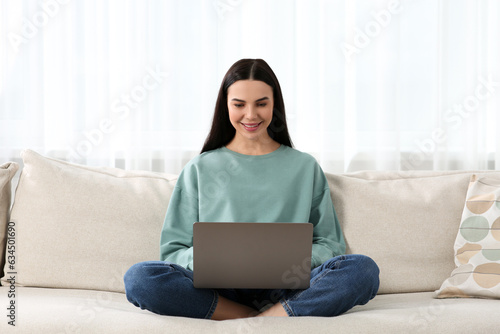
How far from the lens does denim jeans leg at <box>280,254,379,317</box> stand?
4.38 feet

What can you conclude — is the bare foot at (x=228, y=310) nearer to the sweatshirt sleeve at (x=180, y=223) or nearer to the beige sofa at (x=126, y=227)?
the sweatshirt sleeve at (x=180, y=223)

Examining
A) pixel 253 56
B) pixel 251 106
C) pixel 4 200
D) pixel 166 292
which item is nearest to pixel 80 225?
pixel 4 200

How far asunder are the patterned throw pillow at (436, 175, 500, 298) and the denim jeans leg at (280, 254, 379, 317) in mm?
405

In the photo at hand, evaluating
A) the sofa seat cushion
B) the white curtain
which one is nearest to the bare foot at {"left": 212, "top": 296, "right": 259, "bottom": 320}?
the sofa seat cushion

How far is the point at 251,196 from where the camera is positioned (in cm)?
172

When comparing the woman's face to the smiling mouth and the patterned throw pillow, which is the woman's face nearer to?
the smiling mouth

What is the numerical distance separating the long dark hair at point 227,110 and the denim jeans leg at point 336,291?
2.04 feet

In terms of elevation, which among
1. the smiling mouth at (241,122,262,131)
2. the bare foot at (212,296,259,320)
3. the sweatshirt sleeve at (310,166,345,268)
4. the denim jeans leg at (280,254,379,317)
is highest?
the smiling mouth at (241,122,262,131)

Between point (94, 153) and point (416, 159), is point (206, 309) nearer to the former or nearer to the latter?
point (94, 153)

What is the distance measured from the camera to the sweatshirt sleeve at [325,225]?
5.41 ft

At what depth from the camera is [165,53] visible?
2309mm

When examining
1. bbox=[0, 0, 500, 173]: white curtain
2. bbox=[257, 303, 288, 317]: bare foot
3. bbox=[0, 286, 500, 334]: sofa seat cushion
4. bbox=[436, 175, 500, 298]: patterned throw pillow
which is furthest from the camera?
bbox=[0, 0, 500, 173]: white curtain

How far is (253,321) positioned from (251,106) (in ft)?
2.41

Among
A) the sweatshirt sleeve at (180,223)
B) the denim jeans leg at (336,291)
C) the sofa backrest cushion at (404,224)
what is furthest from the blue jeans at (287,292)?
the sofa backrest cushion at (404,224)
